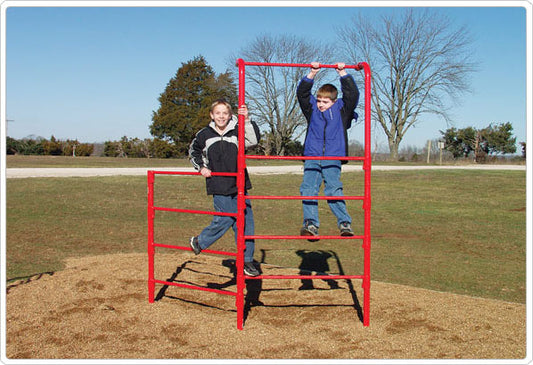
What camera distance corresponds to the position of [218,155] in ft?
15.9

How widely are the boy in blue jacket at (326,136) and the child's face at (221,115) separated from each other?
0.67m

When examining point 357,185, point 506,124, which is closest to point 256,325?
point 357,185

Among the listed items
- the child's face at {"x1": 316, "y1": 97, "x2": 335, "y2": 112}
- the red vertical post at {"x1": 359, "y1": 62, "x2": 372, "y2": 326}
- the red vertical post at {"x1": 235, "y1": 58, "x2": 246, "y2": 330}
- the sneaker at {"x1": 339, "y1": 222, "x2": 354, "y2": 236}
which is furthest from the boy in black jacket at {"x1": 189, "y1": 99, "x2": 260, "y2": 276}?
the red vertical post at {"x1": 359, "y1": 62, "x2": 372, "y2": 326}

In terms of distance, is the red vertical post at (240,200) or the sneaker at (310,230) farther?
the sneaker at (310,230)

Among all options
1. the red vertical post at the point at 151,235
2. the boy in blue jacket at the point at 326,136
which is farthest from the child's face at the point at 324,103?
the red vertical post at the point at 151,235

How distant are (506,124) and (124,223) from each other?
31695 mm

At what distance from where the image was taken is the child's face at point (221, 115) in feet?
15.7

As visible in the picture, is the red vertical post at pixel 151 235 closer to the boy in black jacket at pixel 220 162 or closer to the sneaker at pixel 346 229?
the boy in black jacket at pixel 220 162

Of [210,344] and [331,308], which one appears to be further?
[331,308]

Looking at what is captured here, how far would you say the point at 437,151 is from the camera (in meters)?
38.1

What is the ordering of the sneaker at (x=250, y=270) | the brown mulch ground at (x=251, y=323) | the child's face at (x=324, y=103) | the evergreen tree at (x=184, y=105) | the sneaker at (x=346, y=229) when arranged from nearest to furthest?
the brown mulch ground at (x=251, y=323)
the sneaker at (x=346, y=229)
the child's face at (x=324, y=103)
the sneaker at (x=250, y=270)
the evergreen tree at (x=184, y=105)

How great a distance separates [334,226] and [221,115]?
6.80 m

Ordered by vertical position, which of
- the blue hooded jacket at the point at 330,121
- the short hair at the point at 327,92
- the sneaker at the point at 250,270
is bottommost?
the sneaker at the point at 250,270

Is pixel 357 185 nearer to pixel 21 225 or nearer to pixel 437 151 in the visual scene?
pixel 21 225
